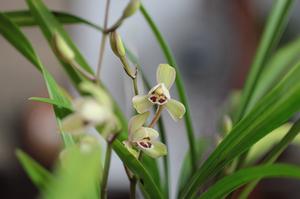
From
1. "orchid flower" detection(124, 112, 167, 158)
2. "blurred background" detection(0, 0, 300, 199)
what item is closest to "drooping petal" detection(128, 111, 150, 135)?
"orchid flower" detection(124, 112, 167, 158)

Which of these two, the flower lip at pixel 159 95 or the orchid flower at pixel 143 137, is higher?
the flower lip at pixel 159 95

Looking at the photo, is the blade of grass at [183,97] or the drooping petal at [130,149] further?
the blade of grass at [183,97]

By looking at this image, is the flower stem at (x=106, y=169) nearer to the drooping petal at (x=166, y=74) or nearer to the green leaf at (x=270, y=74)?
the drooping petal at (x=166, y=74)

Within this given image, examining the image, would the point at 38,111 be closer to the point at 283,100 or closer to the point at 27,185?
the point at 27,185

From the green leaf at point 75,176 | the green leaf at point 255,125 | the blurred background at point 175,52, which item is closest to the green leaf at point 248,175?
the green leaf at point 255,125

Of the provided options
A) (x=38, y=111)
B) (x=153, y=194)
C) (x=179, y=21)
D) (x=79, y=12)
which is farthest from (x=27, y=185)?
(x=153, y=194)

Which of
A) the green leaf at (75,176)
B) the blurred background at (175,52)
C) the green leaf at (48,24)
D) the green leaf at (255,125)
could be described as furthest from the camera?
the blurred background at (175,52)
